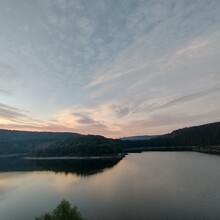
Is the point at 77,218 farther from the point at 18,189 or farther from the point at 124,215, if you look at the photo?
the point at 18,189

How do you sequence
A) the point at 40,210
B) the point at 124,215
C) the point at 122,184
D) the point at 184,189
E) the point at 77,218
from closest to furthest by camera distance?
the point at 77,218, the point at 124,215, the point at 40,210, the point at 184,189, the point at 122,184

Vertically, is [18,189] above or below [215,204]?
above

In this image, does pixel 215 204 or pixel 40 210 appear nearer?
pixel 215 204

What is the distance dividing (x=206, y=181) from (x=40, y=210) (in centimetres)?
6061

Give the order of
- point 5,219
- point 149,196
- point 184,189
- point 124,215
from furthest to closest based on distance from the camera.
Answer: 1. point 184,189
2. point 149,196
3. point 5,219
4. point 124,215

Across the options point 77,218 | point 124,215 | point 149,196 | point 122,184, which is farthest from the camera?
point 122,184

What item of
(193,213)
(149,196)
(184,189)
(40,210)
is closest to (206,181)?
(184,189)

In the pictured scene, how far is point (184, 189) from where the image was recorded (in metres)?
83.4

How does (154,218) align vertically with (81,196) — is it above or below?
below

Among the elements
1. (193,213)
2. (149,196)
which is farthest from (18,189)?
(193,213)

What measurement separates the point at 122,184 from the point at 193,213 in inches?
1847

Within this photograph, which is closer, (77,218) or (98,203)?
(77,218)

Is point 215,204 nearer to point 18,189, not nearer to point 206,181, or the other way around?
point 206,181

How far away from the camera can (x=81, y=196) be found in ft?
275
